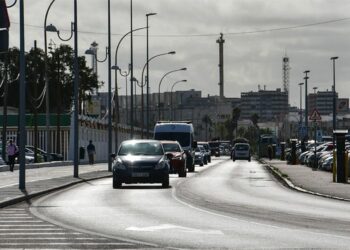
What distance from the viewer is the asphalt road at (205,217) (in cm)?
1589

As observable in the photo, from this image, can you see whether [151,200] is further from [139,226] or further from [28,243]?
[28,243]

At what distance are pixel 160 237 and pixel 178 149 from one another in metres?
34.1

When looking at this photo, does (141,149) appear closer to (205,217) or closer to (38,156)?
(205,217)

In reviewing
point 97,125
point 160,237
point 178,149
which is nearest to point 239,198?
point 160,237

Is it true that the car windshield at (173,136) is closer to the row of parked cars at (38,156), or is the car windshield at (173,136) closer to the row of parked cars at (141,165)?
the row of parked cars at (141,165)

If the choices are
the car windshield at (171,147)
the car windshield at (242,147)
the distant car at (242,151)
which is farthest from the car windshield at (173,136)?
the car windshield at (242,147)

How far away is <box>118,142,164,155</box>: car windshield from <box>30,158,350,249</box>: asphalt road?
14.0ft

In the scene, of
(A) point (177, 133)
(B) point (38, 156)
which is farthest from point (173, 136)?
(B) point (38, 156)

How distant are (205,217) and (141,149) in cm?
1675

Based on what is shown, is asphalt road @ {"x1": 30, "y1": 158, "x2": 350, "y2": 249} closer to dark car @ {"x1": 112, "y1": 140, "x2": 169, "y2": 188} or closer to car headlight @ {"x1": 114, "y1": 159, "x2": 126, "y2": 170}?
dark car @ {"x1": 112, "y1": 140, "x2": 169, "y2": 188}

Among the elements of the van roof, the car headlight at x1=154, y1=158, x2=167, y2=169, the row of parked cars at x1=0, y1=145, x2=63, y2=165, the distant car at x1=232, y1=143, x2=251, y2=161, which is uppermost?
the van roof

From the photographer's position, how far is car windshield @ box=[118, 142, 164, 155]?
37.5 m

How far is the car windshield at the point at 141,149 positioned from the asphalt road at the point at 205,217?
14.0 feet

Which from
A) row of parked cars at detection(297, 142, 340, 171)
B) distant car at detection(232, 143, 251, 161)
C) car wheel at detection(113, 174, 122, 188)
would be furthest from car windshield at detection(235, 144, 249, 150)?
car wheel at detection(113, 174, 122, 188)
